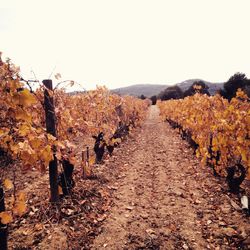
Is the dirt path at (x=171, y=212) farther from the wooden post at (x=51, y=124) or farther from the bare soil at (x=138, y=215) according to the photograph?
the wooden post at (x=51, y=124)

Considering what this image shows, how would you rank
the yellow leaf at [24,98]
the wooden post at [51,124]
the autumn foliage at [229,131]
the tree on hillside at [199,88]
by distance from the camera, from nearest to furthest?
1. the yellow leaf at [24,98]
2. the wooden post at [51,124]
3. the autumn foliage at [229,131]
4. the tree on hillside at [199,88]

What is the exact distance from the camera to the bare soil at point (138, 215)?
143 inches

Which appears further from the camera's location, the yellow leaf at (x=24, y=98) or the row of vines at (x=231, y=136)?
the row of vines at (x=231, y=136)

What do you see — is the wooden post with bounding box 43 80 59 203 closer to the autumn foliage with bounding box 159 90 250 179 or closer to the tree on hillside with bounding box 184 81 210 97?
the autumn foliage with bounding box 159 90 250 179

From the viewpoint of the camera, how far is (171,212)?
14.8 ft

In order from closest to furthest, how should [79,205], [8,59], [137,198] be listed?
1. [8,59]
2. [79,205]
3. [137,198]

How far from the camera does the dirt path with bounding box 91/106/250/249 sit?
369 centimetres

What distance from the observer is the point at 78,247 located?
3.51 m

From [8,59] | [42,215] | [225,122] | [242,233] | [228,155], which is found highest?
[8,59]

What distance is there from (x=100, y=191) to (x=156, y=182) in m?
1.48

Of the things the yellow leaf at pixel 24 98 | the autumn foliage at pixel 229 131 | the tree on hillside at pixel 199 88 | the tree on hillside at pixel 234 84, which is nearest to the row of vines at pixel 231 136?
the autumn foliage at pixel 229 131

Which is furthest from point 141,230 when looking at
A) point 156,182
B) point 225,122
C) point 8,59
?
point 8,59

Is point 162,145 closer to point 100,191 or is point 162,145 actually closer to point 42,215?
point 100,191

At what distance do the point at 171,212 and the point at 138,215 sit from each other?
64cm
